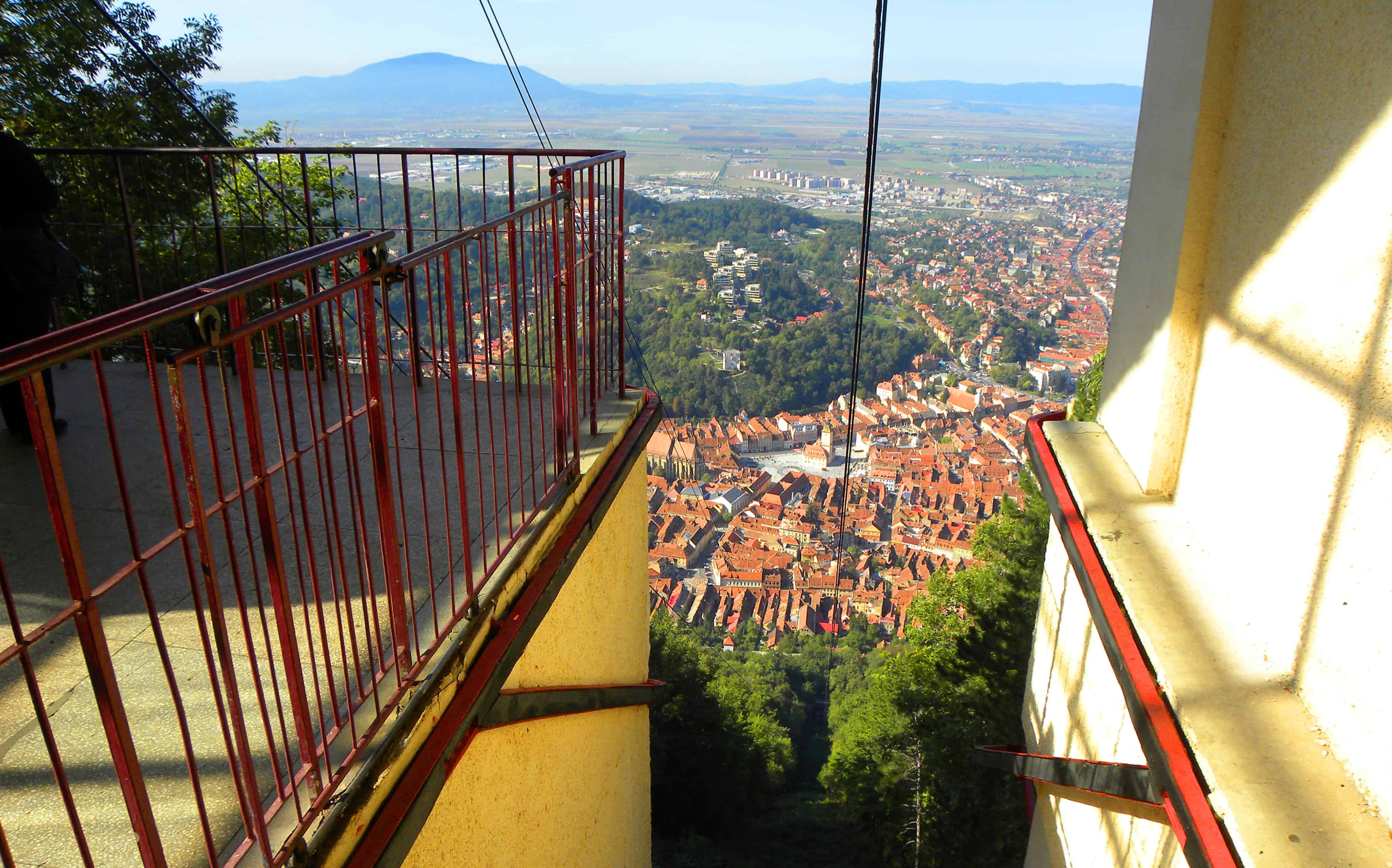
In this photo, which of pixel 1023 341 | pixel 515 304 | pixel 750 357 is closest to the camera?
pixel 515 304

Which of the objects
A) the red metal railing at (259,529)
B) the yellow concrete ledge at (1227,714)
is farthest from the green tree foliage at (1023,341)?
the yellow concrete ledge at (1227,714)

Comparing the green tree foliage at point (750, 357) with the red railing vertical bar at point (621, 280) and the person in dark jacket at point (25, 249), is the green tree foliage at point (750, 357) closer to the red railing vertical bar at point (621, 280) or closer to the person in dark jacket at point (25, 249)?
the red railing vertical bar at point (621, 280)

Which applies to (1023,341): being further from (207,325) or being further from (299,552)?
(207,325)

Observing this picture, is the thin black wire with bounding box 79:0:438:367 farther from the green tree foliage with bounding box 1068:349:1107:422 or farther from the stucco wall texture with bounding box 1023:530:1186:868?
the green tree foliage with bounding box 1068:349:1107:422

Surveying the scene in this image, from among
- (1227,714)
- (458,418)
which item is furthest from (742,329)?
(1227,714)

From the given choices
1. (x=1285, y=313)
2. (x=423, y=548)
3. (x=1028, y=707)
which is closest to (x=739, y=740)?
(x=1028, y=707)

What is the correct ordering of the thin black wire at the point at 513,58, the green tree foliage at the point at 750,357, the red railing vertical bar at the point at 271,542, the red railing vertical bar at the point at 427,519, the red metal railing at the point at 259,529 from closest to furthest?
the red metal railing at the point at 259,529 → the red railing vertical bar at the point at 271,542 → the red railing vertical bar at the point at 427,519 → the thin black wire at the point at 513,58 → the green tree foliage at the point at 750,357
